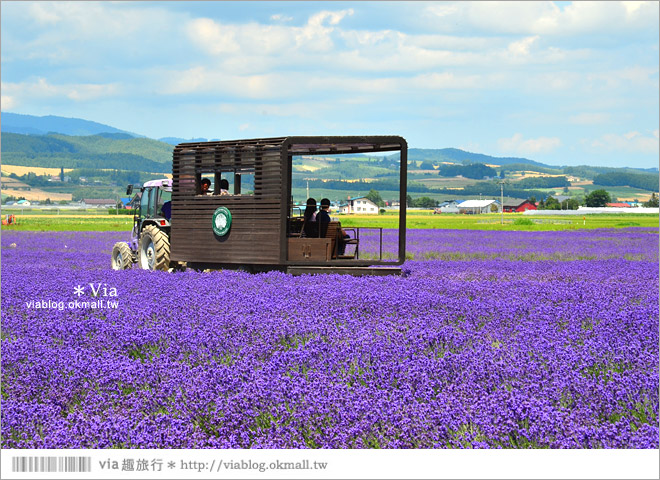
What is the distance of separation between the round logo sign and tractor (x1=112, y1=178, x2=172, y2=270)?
1.58 m

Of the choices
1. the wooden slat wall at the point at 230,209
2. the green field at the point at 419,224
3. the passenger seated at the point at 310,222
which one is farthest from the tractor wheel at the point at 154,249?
the green field at the point at 419,224

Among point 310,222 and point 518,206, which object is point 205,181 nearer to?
point 310,222

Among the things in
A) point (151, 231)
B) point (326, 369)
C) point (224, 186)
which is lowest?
point (326, 369)

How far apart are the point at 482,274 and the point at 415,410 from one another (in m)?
Result: 10.6

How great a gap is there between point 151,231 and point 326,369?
35.8 ft

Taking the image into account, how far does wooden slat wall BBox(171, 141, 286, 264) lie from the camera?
1370cm

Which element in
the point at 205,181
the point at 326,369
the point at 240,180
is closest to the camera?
the point at 326,369

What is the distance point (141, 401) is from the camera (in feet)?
16.1

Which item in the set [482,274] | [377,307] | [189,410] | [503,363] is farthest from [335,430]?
[482,274]

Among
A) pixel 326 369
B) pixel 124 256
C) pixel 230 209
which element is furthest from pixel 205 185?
pixel 326 369

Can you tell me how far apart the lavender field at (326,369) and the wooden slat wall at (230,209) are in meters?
3.77

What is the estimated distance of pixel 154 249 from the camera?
15664 mm

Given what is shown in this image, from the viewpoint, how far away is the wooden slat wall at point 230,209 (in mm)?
13695

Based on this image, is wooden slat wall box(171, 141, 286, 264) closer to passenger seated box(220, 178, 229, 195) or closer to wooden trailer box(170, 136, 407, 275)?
wooden trailer box(170, 136, 407, 275)
